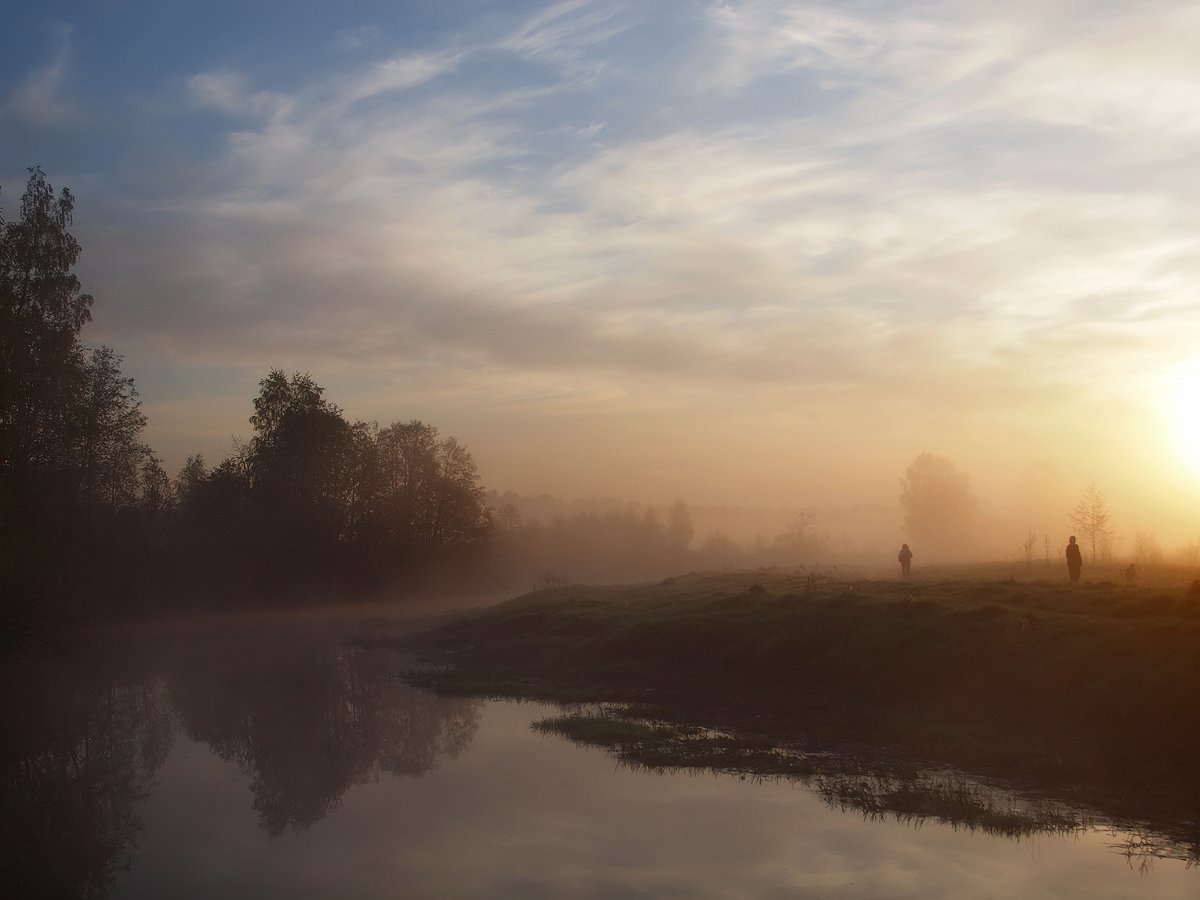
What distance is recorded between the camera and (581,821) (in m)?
15.6

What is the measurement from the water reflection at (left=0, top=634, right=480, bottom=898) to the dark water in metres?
Result: 0.09

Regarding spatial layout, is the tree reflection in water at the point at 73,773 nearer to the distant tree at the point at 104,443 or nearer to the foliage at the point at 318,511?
the distant tree at the point at 104,443

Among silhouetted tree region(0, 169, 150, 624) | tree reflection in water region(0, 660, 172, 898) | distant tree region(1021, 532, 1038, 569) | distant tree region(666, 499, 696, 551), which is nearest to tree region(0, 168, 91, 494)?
silhouetted tree region(0, 169, 150, 624)

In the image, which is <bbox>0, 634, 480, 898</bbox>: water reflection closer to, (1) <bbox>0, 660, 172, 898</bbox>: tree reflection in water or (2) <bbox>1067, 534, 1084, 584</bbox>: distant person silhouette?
(1) <bbox>0, 660, 172, 898</bbox>: tree reflection in water

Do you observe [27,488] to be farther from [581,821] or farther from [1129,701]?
[1129,701]

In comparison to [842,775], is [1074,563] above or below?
above

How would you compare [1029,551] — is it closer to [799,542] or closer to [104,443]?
[104,443]

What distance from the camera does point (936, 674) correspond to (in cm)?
2309

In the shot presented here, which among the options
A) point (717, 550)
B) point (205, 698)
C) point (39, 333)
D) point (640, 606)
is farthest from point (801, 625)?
point (717, 550)

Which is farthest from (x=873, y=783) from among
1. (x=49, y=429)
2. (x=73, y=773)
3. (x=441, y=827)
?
(x=49, y=429)

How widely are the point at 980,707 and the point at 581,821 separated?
1054 centimetres

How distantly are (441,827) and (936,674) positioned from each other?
43.8 ft

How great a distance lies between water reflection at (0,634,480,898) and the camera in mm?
15414

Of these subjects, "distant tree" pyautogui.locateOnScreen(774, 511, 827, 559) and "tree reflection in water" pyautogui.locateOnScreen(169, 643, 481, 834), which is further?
"distant tree" pyautogui.locateOnScreen(774, 511, 827, 559)
